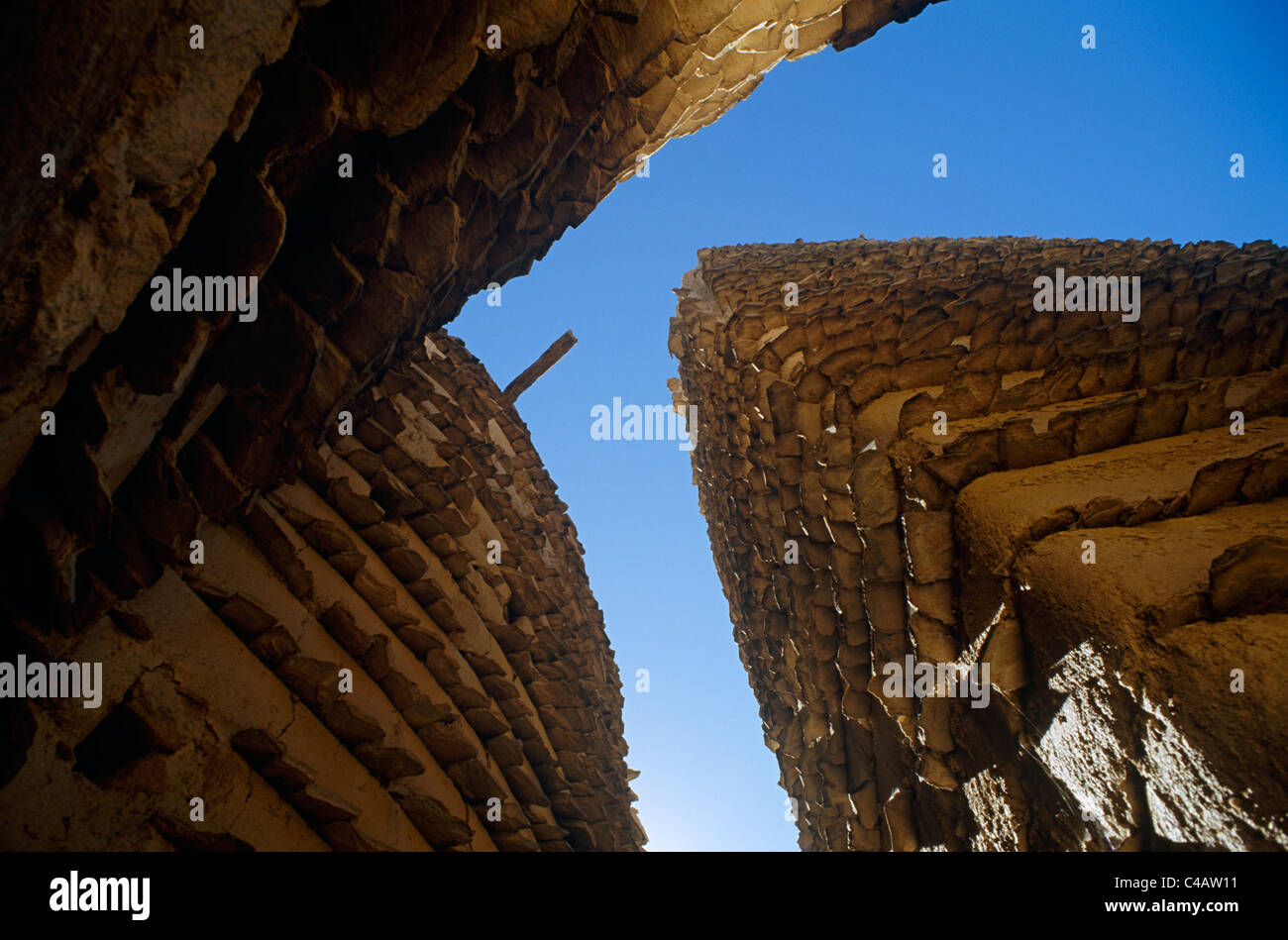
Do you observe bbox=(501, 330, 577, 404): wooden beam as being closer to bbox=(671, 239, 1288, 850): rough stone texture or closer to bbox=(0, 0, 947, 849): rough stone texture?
bbox=(671, 239, 1288, 850): rough stone texture

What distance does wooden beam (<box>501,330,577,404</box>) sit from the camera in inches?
403

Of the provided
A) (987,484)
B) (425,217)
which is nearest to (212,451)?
(425,217)

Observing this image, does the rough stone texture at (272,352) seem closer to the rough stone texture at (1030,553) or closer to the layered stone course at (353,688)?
the layered stone course at (353,688)

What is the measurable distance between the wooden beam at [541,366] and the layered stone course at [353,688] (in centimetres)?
388

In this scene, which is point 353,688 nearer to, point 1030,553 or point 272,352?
point 272,352

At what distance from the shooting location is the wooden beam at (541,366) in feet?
33.6

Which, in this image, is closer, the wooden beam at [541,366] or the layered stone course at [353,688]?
the layered stone course at [353,688]

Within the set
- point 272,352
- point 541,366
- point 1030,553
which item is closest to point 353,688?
point 272,352

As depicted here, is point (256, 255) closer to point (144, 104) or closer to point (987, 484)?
point (144, 104)

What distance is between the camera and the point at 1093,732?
1.77 metres

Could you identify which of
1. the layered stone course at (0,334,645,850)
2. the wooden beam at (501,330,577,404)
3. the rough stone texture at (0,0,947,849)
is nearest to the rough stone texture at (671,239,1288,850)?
the rough stone texture at (0,0,947,849)

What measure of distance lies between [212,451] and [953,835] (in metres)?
3.57

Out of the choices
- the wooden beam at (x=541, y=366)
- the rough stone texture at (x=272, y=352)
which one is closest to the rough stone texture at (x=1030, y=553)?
the rough stone texture at (x=272, y=352)
